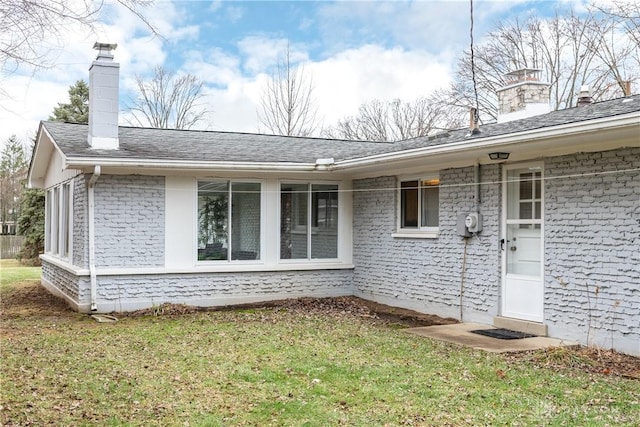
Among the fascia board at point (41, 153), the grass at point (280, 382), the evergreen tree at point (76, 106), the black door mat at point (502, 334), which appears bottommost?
the black door mat at point (502, 334)

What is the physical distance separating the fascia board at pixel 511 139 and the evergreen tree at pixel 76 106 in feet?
58.6

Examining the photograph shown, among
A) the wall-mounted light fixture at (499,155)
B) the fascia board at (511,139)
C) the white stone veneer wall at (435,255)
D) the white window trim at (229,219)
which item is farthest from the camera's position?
the white window trim at (229,219)

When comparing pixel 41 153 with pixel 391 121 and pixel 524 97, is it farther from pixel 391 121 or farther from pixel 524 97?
pixel 391 121

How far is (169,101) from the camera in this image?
93.2 ft

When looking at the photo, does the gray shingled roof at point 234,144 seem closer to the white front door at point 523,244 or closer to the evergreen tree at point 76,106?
the white front door at point 523,244

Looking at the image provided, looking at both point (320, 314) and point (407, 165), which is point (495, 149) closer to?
point (407, 165)

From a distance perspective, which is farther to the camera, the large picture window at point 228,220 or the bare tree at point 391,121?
the bare tree at point 391,121

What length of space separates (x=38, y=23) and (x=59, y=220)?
827 centimetres

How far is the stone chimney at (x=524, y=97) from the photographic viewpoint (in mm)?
9828

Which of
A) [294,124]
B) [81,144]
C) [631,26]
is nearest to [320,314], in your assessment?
[81,144]

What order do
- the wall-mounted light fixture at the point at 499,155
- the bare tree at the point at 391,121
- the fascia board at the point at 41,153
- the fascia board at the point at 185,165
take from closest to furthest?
the wall-mounted light fixture at the point at 499,155
the fascia board at the point at 185,165
the fascia board at the point at 41,153
the bare tree at the point at 391,121

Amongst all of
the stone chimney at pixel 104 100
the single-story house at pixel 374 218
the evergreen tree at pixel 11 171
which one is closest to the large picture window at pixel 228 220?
the single-story house at pixel 374 218

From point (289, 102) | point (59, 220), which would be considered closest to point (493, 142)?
point (59, 220)

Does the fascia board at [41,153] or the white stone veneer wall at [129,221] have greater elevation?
the fascia board at [41,153]
